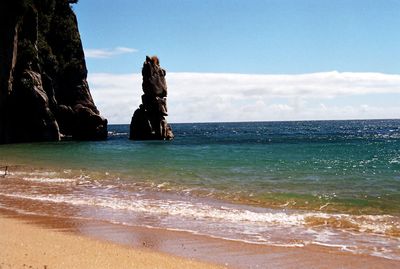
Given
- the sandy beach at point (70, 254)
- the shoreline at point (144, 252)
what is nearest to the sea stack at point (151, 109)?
the shoreline at point (144, 252)

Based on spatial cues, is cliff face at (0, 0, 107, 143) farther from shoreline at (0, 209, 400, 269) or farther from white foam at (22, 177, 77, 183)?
shoreline at (0, 209, 400, 269)

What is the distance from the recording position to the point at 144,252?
1011cm

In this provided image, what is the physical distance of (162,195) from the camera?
19859 mm

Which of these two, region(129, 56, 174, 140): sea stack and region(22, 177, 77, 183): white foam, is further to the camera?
region(129, 56, 174, 140): sea stack

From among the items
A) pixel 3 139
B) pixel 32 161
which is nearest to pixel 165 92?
pixel 3 139

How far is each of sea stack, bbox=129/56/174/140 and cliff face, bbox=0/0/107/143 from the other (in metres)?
6.78

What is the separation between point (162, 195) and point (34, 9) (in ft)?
181

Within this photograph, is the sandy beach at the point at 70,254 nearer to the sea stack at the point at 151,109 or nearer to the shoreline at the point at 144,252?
the shoreline at the point at 144,252

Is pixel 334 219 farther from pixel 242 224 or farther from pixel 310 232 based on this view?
pixel 242 224

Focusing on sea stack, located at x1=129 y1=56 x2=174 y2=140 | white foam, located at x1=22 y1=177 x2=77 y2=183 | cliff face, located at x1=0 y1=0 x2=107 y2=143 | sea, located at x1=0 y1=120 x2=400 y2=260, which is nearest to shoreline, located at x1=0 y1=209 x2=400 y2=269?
sea, located at x1=0 y1=120 x2=400 y2=260

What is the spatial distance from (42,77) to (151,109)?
1774cm

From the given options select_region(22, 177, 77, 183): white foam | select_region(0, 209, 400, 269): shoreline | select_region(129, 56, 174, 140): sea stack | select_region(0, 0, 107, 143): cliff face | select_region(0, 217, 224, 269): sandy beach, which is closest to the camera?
select_region(0, 217, 224, 269): sandy beach

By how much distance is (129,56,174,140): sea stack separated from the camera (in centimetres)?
7319

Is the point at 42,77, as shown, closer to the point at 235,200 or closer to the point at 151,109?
the point at 151,109
